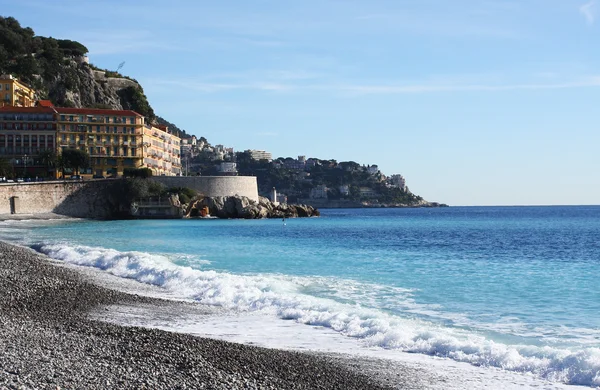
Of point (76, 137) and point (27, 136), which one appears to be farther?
point (76, 137)

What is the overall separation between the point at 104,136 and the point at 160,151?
15086 mm

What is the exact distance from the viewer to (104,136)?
317 ft

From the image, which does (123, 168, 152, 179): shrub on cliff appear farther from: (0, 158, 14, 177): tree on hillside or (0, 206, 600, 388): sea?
(0, 206, 600, 388): sea

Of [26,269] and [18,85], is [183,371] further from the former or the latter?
[18,85]

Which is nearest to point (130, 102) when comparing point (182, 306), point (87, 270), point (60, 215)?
point (60, 215)

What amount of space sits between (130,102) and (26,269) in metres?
104

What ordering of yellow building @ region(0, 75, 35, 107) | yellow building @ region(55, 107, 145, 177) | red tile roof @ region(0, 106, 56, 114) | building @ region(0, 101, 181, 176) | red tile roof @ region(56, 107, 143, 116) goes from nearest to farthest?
1. red tile roof @ region(0, 106, 56, 114)
2. building @ region(0, 101, 181, 176)
3. yellow building @ region(55, 107, 145, 177)
4. red tile roof @ region(56, 107, 143, 116)
5. yellow building @ region(0, 75, 35, 107)

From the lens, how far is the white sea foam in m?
11.6

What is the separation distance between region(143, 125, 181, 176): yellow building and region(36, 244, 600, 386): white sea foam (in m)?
75.1

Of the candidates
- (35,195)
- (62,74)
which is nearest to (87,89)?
(62,74)

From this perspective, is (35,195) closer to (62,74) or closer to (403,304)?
(62,74)

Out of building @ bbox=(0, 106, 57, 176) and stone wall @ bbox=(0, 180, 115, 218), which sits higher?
building @ bbox=(0, 106, 57, 176)

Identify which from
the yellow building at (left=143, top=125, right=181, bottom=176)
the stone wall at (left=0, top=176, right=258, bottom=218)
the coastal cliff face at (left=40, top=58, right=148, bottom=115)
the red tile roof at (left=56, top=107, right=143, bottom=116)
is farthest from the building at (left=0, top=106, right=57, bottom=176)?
the coastal cliff face at (left=40, top=58, right=148, bottom=115)

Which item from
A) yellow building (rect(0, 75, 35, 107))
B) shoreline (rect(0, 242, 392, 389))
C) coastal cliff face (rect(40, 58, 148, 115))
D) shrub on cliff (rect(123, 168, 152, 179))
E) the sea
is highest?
coastal cliff face (rect(40, 58, 148, 115))
